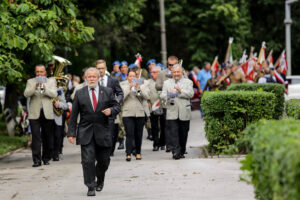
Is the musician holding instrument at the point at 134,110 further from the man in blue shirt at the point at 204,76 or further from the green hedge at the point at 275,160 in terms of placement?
the man in blue shirt at the point at 204,76

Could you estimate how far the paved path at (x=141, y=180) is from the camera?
9.03m

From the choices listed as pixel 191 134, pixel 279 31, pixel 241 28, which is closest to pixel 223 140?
pixel 191 134

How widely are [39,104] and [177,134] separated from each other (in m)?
2.77

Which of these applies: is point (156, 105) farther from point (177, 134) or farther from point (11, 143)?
point (11, 143)

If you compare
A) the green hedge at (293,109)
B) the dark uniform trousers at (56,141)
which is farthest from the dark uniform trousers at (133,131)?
the green hedge at (293,109)

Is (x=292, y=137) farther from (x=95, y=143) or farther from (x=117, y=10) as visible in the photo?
(x=117, y=10)

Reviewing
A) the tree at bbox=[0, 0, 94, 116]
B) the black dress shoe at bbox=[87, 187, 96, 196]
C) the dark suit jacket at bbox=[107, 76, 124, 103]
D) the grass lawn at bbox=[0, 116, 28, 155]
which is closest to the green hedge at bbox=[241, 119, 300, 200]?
the black dress shoe at bbox=[87, 187, 96, 196]

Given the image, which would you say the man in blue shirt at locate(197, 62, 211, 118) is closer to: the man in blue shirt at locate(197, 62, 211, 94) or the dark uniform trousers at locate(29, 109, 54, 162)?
the man in blue shirt at locate(197, 62, 211, 94)

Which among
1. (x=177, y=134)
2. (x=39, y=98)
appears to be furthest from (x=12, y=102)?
(x=177, y=134)

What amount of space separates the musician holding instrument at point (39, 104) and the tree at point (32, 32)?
411 mm

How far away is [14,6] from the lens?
44.9 feet

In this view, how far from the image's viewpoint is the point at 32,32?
45.2 ft

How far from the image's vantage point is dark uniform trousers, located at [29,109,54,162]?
13023 millimetres

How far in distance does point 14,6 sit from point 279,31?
99.2 feet
